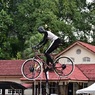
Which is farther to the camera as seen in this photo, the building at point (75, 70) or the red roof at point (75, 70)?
the building at point (75, 70)

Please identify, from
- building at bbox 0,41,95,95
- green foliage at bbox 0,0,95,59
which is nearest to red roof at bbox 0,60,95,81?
building at bbox 0,41,95,95

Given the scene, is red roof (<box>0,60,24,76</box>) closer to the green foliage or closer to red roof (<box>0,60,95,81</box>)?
red roof (<box>0,60,95,81</box>)

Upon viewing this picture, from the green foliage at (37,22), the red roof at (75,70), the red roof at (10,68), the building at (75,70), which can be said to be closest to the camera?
the red roof at (75,70)

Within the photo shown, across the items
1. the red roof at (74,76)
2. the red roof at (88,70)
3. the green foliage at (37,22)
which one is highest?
the green foliage at (37,22)

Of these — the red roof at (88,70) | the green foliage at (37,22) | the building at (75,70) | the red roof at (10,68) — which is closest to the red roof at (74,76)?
the building at (75,70)

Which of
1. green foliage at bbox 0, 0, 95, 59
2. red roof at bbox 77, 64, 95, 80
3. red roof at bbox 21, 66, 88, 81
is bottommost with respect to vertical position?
red roof at bbox 21, 66, 88, 81

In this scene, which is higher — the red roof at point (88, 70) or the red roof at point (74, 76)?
the red roof at point (88, 70)

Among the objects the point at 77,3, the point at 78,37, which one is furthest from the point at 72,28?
the point at 77,3

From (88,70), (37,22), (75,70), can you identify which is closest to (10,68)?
(75,70)

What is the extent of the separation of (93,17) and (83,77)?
15.0 meters

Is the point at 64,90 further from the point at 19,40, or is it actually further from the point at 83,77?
the point at 19,40

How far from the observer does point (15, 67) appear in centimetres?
3812

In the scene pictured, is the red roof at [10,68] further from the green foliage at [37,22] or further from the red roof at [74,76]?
the red roof at [74,76]

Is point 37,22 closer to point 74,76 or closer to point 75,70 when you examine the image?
point 75,70
